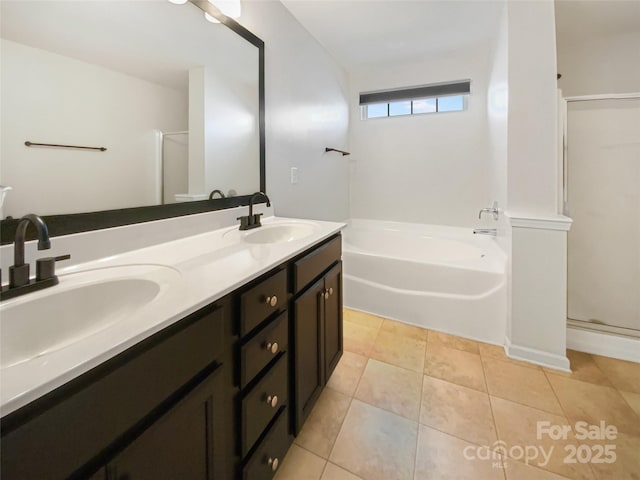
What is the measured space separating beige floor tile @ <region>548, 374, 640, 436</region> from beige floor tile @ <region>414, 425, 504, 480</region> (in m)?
0.55

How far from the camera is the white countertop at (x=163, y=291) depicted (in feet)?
1.19

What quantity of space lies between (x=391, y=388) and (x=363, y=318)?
0.77 metres

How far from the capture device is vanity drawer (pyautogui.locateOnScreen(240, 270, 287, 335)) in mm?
759

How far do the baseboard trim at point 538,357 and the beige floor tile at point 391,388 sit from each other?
65 cm

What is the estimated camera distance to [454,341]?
1.93 m

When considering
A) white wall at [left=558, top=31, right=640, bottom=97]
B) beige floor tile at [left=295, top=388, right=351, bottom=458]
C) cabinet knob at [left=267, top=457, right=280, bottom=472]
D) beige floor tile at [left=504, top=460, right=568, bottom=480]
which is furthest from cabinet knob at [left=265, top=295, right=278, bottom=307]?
white wall at [left=558, top=31, right=640, bottom=97]

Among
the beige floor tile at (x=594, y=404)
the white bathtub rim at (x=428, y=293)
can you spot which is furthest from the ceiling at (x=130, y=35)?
the beige floor tile at (x=594, y=404)

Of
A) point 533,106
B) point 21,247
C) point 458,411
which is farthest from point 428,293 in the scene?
point 21,247

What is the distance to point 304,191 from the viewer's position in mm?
2301

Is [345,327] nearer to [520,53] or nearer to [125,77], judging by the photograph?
[125,77]

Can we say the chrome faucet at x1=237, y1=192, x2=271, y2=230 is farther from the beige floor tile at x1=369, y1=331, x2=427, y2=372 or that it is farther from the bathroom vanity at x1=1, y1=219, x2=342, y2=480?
the beige floor tile at x1=369, y1=331, x2=427, y2=372

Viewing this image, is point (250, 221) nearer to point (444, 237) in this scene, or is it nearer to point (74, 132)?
point (74, 132)

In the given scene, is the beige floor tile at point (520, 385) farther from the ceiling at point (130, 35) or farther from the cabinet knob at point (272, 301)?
the ceiling at point (130, 35)

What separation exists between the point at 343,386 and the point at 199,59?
1786mm
